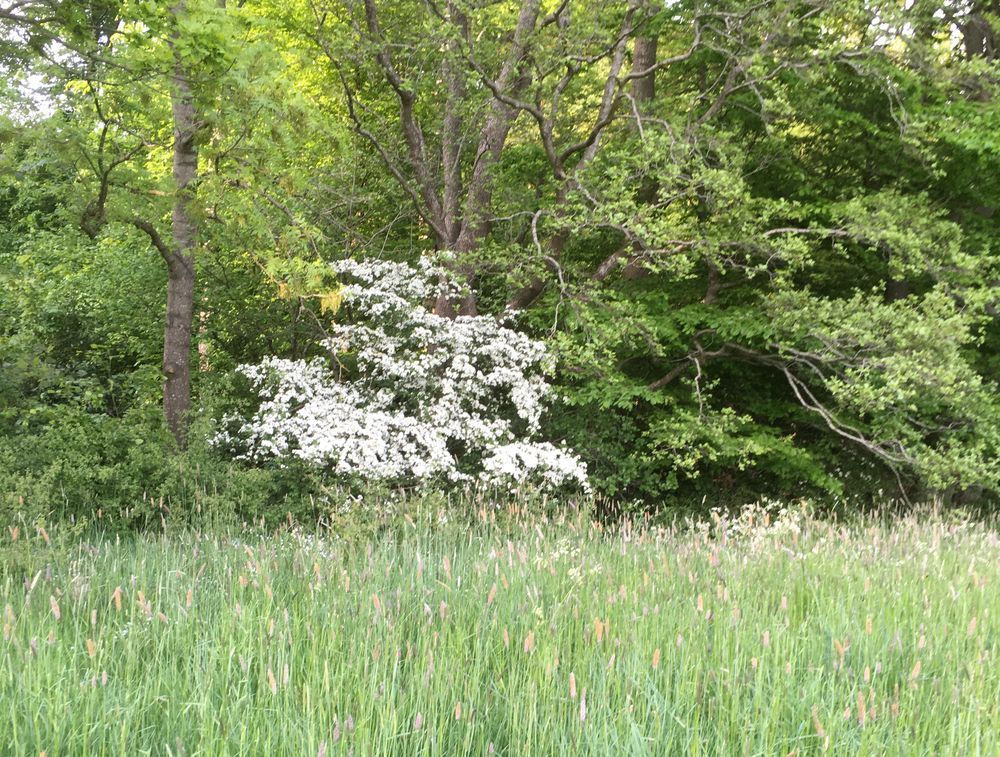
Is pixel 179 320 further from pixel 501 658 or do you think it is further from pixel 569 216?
pixel 501 658

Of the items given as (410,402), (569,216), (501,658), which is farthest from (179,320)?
(501,658)

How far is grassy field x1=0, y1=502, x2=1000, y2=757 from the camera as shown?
241cm

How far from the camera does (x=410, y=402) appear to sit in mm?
10711

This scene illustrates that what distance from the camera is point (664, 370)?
12797 millimetres

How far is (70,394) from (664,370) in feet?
29.1

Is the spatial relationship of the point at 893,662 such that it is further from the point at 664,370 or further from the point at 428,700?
the point at 664,370

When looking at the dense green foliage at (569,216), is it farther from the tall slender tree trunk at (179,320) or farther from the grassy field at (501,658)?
the grassy field at (501,658)

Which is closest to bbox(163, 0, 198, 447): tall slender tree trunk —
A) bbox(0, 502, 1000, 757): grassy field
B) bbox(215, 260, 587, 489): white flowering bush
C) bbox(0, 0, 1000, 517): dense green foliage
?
bbox(0, 0, 1000, 517): dense green foliage

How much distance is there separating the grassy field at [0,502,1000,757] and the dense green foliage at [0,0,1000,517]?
3.48 m

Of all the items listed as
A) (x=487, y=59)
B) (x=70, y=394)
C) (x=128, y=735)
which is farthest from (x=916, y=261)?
(x=70, y=394)

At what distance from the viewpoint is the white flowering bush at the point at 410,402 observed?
30.2ft

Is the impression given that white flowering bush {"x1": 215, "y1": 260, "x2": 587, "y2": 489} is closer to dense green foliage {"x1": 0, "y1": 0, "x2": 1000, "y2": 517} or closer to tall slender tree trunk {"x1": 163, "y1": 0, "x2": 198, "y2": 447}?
dense green foliage {"x1": 0, "y1": 0, "x2": 1000, "y2": 517}

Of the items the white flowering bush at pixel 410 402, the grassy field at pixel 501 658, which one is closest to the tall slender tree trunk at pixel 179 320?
the white flowering bush at pixel 410 402

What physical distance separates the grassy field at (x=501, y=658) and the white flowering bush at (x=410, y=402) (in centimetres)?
481
